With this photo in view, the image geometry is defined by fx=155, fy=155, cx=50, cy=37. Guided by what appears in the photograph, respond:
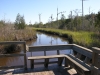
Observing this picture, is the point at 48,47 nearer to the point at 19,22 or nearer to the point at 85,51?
the point at 85,51

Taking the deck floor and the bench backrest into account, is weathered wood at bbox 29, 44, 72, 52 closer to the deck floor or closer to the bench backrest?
the bench backrest

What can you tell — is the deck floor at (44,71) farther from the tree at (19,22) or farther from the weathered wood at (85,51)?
the tree at (19,22)

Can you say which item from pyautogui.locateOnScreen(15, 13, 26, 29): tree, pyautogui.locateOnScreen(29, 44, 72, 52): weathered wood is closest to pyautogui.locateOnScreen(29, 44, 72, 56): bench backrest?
pyautogui.locateOnScreen(29, 44, 72, 52): weathered wood

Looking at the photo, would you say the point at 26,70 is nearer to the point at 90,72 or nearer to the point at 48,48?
the point at 48,48

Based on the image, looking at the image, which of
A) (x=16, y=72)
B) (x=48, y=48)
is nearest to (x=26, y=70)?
(x=16, y=72)

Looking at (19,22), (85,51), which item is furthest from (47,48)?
(19,22)

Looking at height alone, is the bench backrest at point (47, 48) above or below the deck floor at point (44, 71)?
above

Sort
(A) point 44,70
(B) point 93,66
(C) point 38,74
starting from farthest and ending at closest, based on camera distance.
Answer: (A) point 44,70 < (C) point 38,74 < (B) point 93,66

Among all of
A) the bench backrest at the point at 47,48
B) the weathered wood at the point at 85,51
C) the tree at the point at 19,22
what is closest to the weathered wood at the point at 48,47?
the bench backrest at the point at 47,48

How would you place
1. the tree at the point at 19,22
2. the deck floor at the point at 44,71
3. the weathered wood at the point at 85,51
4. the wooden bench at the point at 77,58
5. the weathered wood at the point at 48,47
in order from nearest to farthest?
the wooden bench at the point at 77,58, the weathered wood at the point at 85,51, the deck floor at the point at 44,71, the weathered wood at the point at 48,47, the tree at the point at 19,22

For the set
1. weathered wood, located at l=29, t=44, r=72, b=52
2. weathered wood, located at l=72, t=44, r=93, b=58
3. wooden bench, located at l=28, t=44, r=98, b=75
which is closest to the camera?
wooden bench, located at l=28, t=44, r=98, b=75

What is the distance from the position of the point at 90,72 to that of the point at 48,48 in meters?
1.75

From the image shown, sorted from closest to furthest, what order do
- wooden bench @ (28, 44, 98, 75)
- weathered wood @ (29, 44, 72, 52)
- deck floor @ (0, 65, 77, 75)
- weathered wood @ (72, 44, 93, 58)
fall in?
1. wooden bench @ (28, 44, 98, 75)
2. weathered wood @ (72, 44, 93, 58)
3. deck floor @ (0, 65, 77, 75)
4. weathered wood @ (29, 44, 72, 52)

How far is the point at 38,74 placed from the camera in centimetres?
399
